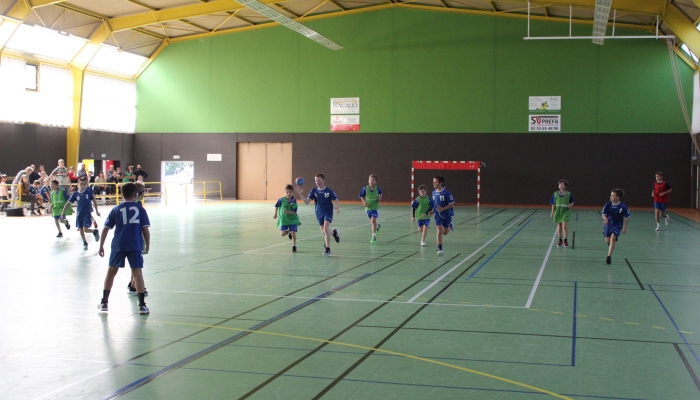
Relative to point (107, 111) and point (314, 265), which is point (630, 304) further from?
point (107, 111)

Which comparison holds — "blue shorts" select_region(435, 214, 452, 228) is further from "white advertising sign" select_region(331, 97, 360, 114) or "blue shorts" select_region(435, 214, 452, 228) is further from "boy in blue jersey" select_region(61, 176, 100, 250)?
"white advertising sign" select_region(331, 97, 360, 114)

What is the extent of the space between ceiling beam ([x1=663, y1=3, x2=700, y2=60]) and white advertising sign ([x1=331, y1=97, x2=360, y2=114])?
1867cm

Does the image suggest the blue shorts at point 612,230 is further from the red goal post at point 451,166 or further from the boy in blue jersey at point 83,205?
the red goal post at point 451,166

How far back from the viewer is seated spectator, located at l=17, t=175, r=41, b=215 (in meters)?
29.5

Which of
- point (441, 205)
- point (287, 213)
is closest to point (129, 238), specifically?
point (287, 213)

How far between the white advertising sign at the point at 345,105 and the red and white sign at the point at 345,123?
12.6 inches

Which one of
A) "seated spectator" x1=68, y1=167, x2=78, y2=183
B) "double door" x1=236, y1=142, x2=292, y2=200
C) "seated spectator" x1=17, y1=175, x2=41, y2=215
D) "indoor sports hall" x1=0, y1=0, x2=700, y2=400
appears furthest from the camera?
"double door" x1=236, y1=142, x2=292, y2=200

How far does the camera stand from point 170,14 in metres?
36.0

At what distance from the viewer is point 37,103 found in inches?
1465

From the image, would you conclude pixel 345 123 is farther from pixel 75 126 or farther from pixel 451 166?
pixel 75 126

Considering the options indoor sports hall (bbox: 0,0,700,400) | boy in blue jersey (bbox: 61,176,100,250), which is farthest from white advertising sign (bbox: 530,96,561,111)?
boy in blue jersey (bbox: 61,176,100,250)

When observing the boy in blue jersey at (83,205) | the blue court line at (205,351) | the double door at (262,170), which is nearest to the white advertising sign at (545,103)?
the double door at (262,170)

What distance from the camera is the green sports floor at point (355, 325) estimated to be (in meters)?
6.30

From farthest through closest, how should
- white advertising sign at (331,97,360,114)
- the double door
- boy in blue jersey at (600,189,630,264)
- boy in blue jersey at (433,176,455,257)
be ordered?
the double door < white advertising sign at (331,97,360,114) < boy in blue jersey at (433,176,455,257) < boy in blue jersey at (600,189,630,264)
